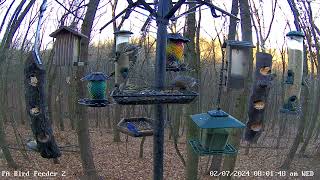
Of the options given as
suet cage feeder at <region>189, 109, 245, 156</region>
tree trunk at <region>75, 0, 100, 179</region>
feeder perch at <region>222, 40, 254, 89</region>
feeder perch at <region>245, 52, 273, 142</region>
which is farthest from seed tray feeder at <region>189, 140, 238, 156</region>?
tree trunk at <region>75, 0, 100, 179</region>

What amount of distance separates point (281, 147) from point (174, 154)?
5.73 metres

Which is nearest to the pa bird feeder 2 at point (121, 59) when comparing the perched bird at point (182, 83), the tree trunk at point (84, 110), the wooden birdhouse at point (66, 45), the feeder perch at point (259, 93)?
the wooden birdhouse at point (66, 45)

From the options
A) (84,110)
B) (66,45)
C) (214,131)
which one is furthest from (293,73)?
(84,110)

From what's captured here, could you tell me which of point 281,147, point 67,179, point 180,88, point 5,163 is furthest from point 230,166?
point 281,147

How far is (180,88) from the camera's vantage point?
130 inches

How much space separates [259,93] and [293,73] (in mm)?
492

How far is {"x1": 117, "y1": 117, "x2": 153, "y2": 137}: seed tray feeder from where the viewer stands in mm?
3783

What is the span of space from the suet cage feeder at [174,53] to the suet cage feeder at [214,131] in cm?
105

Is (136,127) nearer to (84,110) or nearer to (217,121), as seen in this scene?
(217,121)

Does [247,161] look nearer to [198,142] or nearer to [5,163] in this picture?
[5,163]

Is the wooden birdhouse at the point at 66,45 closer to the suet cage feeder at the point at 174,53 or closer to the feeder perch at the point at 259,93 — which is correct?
the suet cage feeder at the point at 174,53

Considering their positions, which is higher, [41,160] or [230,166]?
[230,166]

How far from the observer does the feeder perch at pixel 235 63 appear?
140 inches

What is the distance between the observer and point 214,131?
3.36 metres
